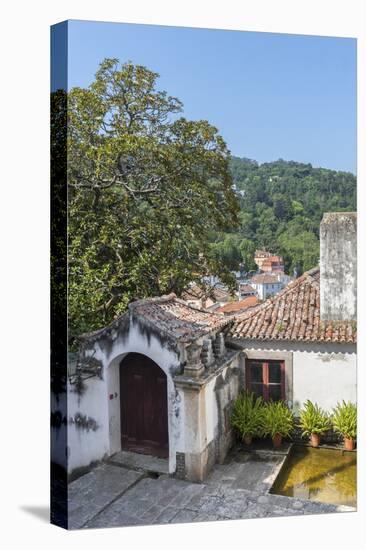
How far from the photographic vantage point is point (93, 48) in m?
9.45

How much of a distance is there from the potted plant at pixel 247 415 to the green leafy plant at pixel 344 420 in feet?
3.49

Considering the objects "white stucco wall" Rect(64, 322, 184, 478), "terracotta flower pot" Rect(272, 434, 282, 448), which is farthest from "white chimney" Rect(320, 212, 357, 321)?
"white stucco wall" Rect(64, 322, 184, 478)

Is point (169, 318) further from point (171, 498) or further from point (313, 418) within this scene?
point (313, 418)

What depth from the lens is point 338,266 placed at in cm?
1095

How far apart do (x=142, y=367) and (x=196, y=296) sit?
1197mm

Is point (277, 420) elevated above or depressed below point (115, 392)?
below

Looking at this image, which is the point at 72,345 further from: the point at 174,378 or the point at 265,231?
the point at 265,231

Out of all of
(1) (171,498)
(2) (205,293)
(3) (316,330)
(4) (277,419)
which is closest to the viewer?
(1) (171,498)

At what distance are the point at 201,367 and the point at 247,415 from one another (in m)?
1.19

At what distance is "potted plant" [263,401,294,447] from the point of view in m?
10.9

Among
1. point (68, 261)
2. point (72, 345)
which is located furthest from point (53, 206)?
point (72, 345)

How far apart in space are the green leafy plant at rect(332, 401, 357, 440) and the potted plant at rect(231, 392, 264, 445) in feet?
3.49

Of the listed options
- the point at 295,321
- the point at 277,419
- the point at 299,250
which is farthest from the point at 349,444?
the point at 299,250

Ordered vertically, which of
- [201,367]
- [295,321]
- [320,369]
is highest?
[295,321]
